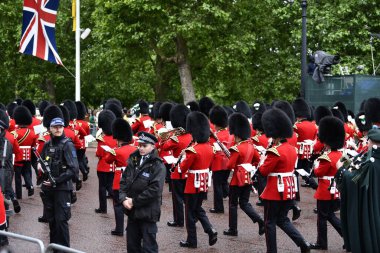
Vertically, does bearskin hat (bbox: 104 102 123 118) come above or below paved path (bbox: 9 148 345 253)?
above

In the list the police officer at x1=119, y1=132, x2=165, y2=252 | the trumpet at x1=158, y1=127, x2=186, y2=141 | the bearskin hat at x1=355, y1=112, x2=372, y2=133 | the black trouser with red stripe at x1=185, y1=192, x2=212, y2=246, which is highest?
the bearskin hat at x1=355, y1=112, x2=372, y2=133

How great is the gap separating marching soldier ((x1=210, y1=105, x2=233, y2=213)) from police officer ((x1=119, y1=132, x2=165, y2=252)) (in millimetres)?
4231

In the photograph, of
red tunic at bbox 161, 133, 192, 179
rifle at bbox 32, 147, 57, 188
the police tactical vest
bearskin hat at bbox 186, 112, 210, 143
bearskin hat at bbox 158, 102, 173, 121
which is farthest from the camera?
bearskin hat at bbox 158, 102, 173, 121

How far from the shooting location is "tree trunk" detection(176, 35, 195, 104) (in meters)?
28.5

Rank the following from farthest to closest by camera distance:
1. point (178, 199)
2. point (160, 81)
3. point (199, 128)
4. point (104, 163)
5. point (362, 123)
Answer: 1. point (160, 81)
2. point (362, 123)
3. point (104, 163)
4. point (178, 199)
5. point (199, 128)

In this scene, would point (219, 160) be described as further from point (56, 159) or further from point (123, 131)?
point (56, 159)

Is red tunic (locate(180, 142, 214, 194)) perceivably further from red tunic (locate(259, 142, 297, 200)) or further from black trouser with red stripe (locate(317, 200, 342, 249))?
black trouser with red stripe (locate(317, 200, 342, 249))

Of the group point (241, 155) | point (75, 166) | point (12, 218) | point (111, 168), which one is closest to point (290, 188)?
point (241, 155)

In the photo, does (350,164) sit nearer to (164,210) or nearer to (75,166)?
(75,166)

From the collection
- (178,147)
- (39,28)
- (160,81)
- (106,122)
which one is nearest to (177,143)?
(178,147)

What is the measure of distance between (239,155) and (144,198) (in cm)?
297

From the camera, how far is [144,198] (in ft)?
23.3

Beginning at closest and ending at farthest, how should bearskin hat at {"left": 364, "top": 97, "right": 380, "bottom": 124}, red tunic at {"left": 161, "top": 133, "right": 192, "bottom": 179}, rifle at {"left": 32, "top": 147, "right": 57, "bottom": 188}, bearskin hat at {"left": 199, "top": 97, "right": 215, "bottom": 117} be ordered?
rifle at {"left": 32, "top": 147, "right": 57, "bottom": 188}, bearskin hat at {"left": 364, "top": 97, "right": 380, "bottom": 124}, red tunic at {"left": 161, "top": 133, "right": 192, "bottom": 179}, bearskin hat at {"left": 199, "top": 97, "right": 215, "bottom": 117}

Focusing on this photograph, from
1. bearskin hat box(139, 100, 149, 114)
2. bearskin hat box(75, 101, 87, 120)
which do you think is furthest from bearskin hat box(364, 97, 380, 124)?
bearskin hat box(75, 101, 87, 120)
